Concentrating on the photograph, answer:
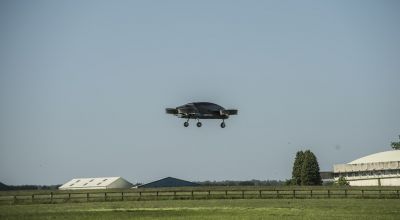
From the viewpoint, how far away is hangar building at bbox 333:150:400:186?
150938 millimetres

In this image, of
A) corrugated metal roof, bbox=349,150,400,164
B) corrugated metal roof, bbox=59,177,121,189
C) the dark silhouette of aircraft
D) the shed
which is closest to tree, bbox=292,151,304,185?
the shed

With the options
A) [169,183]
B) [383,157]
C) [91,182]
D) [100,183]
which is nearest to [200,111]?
[100,183]

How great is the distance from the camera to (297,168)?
438ft

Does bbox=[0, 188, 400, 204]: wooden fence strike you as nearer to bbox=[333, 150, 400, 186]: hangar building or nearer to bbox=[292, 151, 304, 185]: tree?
bbox=[292, 151, 304, 185]: tree

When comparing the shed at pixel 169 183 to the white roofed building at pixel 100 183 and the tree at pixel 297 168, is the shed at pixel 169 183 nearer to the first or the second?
the white roofed building at pixel 100 183

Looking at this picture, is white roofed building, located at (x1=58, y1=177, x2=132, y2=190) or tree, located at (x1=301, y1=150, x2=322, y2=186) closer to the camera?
tree, located at (x1=301, y1=150, x2=322, y2=186)

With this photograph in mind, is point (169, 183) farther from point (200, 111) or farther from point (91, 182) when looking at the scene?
point (200, 111)

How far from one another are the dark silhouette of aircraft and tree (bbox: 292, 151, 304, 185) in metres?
68.9

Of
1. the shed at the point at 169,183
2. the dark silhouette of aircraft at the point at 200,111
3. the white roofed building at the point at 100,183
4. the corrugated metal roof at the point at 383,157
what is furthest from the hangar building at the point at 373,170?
the dark silhouette of aircraft at the point at 200,111

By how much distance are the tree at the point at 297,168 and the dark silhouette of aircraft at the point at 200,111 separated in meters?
68.9

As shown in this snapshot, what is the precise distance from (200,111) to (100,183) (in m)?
88.7

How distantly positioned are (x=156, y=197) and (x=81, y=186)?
240 feet

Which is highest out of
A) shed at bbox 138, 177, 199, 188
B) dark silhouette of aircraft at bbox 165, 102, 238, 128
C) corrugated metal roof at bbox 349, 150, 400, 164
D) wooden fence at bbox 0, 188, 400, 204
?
corrugated metal roof at bbox 349, 150, 400, 164

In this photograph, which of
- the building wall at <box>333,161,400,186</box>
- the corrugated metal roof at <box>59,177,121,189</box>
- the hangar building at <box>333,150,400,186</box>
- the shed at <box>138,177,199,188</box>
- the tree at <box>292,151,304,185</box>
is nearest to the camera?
the tree at <box>292,151,304,185</box>
